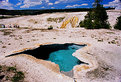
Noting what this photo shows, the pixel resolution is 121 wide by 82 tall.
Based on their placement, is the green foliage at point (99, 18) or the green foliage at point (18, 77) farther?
the green foliage at point (99, 18)

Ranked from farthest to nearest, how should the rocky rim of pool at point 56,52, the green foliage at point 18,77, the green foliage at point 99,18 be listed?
the green foliage at point 99,18, the rocky rim of pool at point 56,52, the green foliage at point 18,77

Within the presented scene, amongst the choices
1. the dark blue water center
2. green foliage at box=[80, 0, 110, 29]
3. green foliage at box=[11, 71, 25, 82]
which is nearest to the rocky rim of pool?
the dark blue water center

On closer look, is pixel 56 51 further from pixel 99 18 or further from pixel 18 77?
pixel 99 18

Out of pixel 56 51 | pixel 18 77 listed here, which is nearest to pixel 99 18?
pixel 56 51

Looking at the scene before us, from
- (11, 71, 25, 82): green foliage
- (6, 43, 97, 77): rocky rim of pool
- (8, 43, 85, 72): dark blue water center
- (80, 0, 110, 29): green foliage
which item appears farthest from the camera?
(80, 0, 110, 29): green foliage

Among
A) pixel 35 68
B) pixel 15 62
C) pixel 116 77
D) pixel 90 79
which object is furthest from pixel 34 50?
pixel 116 77

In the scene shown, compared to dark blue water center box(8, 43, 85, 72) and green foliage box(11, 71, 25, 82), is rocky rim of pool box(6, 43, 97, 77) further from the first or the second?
green foliage box(11, 71, 25, 82)

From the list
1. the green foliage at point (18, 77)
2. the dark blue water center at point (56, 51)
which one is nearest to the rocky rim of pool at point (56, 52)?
the dark blue water center at point (56, 51)

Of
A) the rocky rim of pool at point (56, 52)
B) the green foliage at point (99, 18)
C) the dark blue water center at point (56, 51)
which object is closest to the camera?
the rocky rim of pool at point (56, 52)

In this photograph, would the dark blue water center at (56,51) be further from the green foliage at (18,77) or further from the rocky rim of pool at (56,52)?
the green foliage at (18,77)

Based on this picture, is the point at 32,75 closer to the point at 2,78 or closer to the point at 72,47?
the point at 2,78

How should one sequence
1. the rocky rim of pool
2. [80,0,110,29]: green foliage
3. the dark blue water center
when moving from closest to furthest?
the rocky rim of pool → the dark blue water center → [80,0,110,29]: green foliage

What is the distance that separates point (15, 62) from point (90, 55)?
7.75 meters

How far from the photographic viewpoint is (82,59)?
9.67 metres
